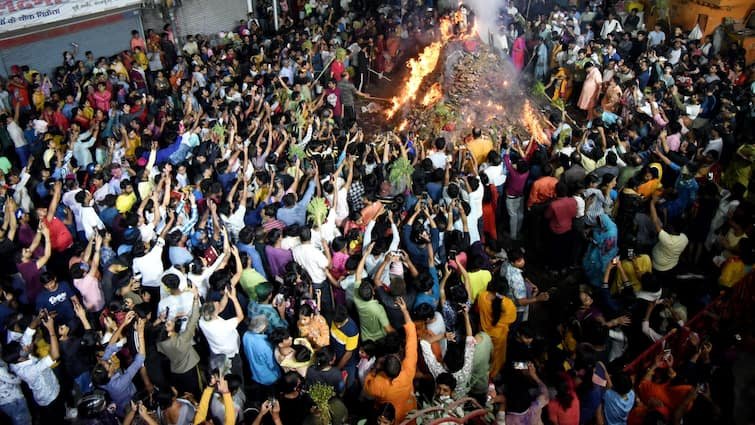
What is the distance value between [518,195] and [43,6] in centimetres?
1178

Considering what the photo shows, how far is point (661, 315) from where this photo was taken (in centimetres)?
608

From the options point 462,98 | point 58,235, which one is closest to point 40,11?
point 58,235

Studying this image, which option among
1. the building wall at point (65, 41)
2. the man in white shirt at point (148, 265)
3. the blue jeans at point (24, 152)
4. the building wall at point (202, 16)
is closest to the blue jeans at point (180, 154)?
the man in white shirt at point (148, 265)

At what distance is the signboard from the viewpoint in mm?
12273

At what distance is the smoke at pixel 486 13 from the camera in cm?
1569

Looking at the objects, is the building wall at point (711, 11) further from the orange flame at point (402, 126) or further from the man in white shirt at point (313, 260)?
the man in white shirt at point (313, 260)

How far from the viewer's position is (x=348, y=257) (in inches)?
258

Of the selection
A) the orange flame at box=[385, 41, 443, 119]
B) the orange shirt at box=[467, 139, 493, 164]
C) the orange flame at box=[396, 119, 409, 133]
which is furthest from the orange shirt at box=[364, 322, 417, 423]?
the orange flame at box=[385, 41, 443, 119]

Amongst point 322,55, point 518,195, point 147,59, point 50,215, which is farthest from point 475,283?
point 147,59

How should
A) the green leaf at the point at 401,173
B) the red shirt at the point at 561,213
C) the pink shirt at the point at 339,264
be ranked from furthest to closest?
the green leaf at the point at 401,173 < the red shirt at the point at 561,213 < the pink shirt at the point at 339,264

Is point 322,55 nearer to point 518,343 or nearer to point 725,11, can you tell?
point 518,343

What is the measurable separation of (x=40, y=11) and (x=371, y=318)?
39.6 feet

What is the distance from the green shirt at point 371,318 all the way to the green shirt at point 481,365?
38.2 inches

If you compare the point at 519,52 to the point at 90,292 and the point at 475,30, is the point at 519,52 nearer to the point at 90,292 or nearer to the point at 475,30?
the point at 475,30
